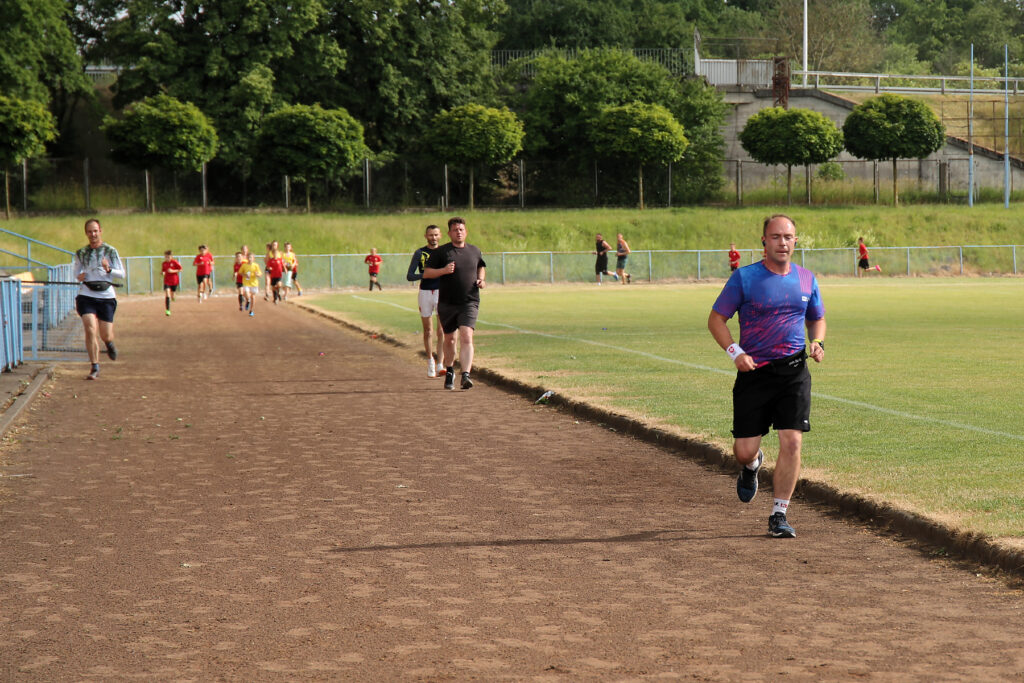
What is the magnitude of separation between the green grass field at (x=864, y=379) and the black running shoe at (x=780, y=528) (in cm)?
78

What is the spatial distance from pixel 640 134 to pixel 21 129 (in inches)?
1151

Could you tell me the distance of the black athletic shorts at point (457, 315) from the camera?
15.0 meters

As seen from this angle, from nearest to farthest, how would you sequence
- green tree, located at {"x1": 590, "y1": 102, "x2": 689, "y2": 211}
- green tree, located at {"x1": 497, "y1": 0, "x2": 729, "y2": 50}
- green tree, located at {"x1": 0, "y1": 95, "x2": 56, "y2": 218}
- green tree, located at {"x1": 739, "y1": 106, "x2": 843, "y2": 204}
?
green tree, located at {"x1": 0, "y1": 95, "x2": 56, "y2": 218}
green tree, located at {"x1": 590, "y1": 102, "x2": 689, "y2": 211}
green tree, located at {"x1": 739, "y1": 106, "x2": 843, "y2": 204}
green tree, located at {"x1": 497, "y1": 0, "x2": 729, "y2": 50}

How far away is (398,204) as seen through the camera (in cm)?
6562

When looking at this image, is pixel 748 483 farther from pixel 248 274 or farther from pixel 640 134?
pixel 640 134

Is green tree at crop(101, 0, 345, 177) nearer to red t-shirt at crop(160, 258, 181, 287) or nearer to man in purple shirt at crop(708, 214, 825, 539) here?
red t-shirt at crop(160, 258, 181, 287)

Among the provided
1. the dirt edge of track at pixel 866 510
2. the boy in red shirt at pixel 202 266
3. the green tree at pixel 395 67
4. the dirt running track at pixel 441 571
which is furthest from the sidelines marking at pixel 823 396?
the green tree at pixel 395 67

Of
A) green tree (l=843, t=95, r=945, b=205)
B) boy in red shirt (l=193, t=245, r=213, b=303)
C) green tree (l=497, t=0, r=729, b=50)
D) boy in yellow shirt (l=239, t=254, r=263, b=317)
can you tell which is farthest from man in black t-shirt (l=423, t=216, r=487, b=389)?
green tree (l=497, t=0, r=729, b=50)

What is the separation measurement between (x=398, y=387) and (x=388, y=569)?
9330mm

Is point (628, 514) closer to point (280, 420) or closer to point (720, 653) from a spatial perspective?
point (720, 653)

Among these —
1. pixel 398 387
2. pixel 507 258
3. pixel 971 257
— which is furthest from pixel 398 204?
pixel 398 387

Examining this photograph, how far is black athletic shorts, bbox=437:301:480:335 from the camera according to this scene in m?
15.0

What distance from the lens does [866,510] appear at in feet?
24.6

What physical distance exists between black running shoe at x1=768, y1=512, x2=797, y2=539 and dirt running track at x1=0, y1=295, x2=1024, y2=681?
0.09 m
